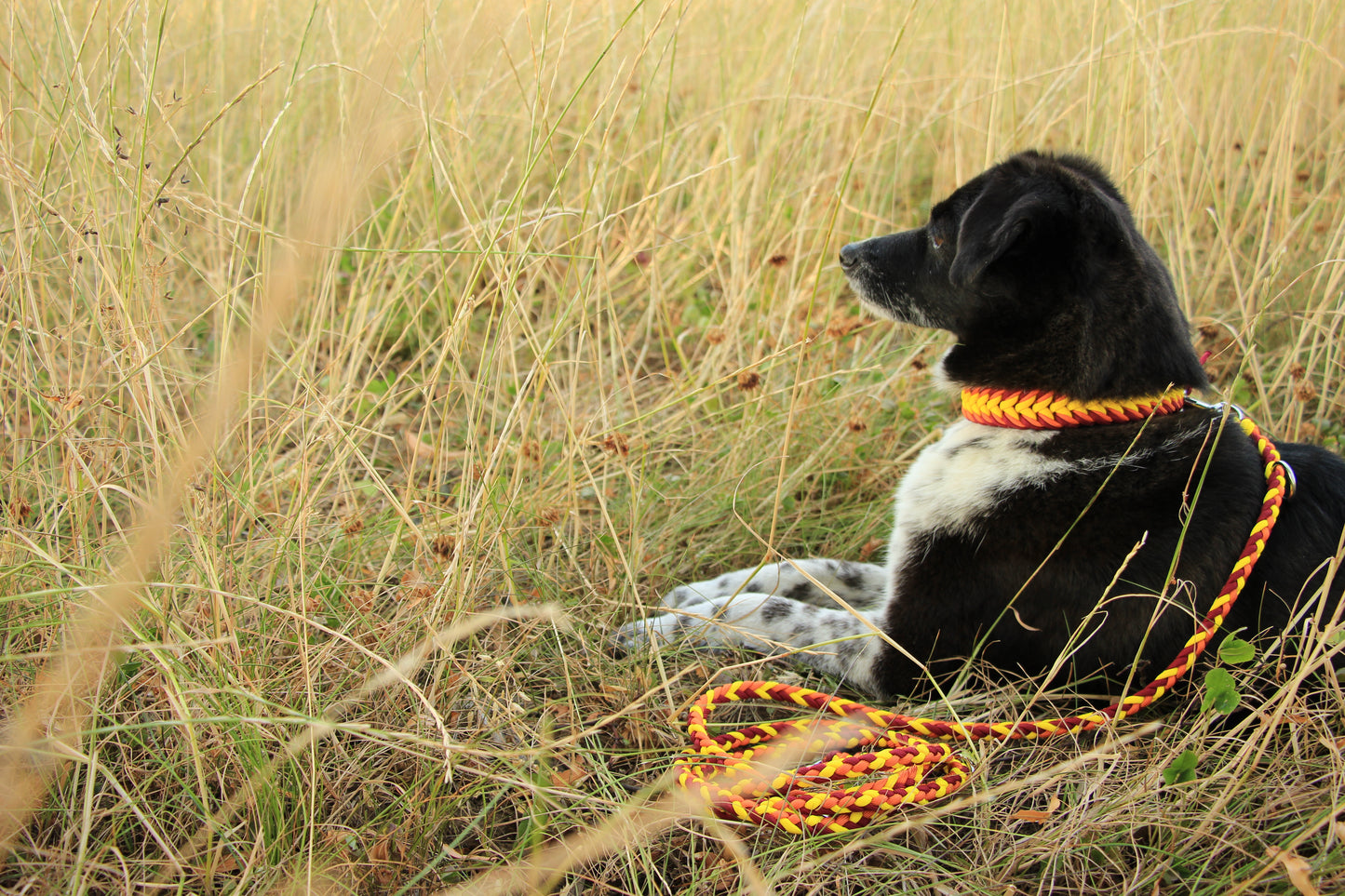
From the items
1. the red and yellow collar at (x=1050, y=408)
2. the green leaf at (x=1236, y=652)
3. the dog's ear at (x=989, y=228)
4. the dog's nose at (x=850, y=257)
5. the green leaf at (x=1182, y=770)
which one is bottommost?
the green leaf at (x=1182, y=770)

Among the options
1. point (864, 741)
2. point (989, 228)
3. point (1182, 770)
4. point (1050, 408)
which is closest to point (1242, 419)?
point (1050, 408)

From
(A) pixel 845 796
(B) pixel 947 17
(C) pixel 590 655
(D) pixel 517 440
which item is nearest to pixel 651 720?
(C) pixel 590 655

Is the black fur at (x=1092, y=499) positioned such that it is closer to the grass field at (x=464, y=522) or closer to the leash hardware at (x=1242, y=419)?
the leash hardware at (x=1242, y=419)

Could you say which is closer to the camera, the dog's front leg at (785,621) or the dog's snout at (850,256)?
the dog's front leg at (785,621)

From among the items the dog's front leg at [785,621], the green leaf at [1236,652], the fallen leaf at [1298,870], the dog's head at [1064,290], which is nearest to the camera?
the fallen leaf at [1298,870]

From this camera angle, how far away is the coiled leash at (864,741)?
1623 millimetres

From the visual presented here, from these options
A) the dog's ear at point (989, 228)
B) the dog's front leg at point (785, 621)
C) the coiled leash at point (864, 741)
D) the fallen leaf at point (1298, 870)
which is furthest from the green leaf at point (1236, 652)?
the dog's ear at point (989, 228)

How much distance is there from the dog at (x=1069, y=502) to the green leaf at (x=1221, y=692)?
0.48 feet

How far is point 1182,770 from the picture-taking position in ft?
4.98

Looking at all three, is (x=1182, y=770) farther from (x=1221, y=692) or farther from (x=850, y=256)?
(x=850, y=256)

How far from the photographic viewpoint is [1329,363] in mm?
2764

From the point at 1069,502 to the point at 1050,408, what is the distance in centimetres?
24

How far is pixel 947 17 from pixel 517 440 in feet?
9.67

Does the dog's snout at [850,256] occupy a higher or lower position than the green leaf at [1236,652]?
higher
